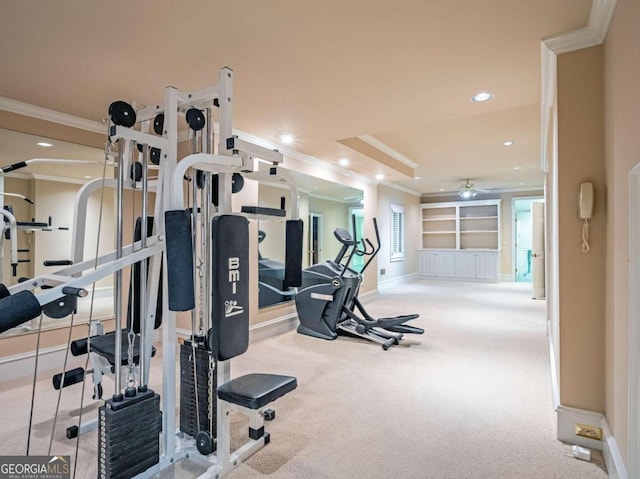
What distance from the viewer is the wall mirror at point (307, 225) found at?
183 inches

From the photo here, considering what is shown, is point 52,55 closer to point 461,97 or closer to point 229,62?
point 229,62

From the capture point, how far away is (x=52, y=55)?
2291 mm

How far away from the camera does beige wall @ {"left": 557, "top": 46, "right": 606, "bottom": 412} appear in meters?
1.99

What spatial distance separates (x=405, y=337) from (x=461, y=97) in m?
2.77

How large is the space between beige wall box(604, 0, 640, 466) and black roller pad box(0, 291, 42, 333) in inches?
90.1

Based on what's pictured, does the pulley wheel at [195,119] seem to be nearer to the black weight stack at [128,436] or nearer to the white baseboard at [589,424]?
the black weight stack at [128,436]

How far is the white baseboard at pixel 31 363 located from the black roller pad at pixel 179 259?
2.82 metres

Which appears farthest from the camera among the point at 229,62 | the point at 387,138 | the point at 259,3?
the point at 387,138

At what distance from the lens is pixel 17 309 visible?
122 centimetres

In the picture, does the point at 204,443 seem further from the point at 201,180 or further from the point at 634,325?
the point at 634,325

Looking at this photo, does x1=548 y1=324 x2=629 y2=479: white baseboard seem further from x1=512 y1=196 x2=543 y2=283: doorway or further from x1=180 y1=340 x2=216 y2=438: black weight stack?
x1=512 y1=196 x2=543 y2=283: doorway

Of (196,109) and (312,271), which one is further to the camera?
(312,271)

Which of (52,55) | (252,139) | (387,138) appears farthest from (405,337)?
(52,55)

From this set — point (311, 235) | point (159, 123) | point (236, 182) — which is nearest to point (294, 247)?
point (236, 182)
